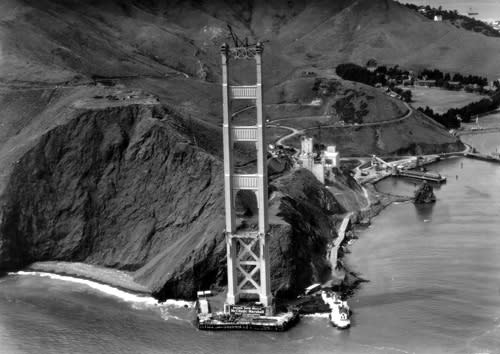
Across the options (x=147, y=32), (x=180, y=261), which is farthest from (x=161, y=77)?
(x=180, y=261)

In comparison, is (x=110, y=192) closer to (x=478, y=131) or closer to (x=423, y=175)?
(x=423, y=175)

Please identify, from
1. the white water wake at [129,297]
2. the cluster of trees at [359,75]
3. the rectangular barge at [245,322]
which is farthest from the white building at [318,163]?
the cluster of trees at [359,75]

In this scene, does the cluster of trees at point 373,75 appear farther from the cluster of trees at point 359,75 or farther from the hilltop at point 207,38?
the hilltop at point 207,38

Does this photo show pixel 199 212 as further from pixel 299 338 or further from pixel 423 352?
pixel 423 352

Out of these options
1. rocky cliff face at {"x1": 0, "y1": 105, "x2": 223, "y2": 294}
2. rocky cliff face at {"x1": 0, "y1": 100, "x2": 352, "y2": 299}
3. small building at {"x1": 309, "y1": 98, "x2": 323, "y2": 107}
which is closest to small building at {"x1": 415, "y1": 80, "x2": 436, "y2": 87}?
small building at {"x1": 309, "y1": 98, "x2": 323, "y2": 107}

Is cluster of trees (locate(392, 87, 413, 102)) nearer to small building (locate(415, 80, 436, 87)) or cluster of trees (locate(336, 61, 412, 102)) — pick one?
cluster of trees (locate(336, 61, 412, 102))
